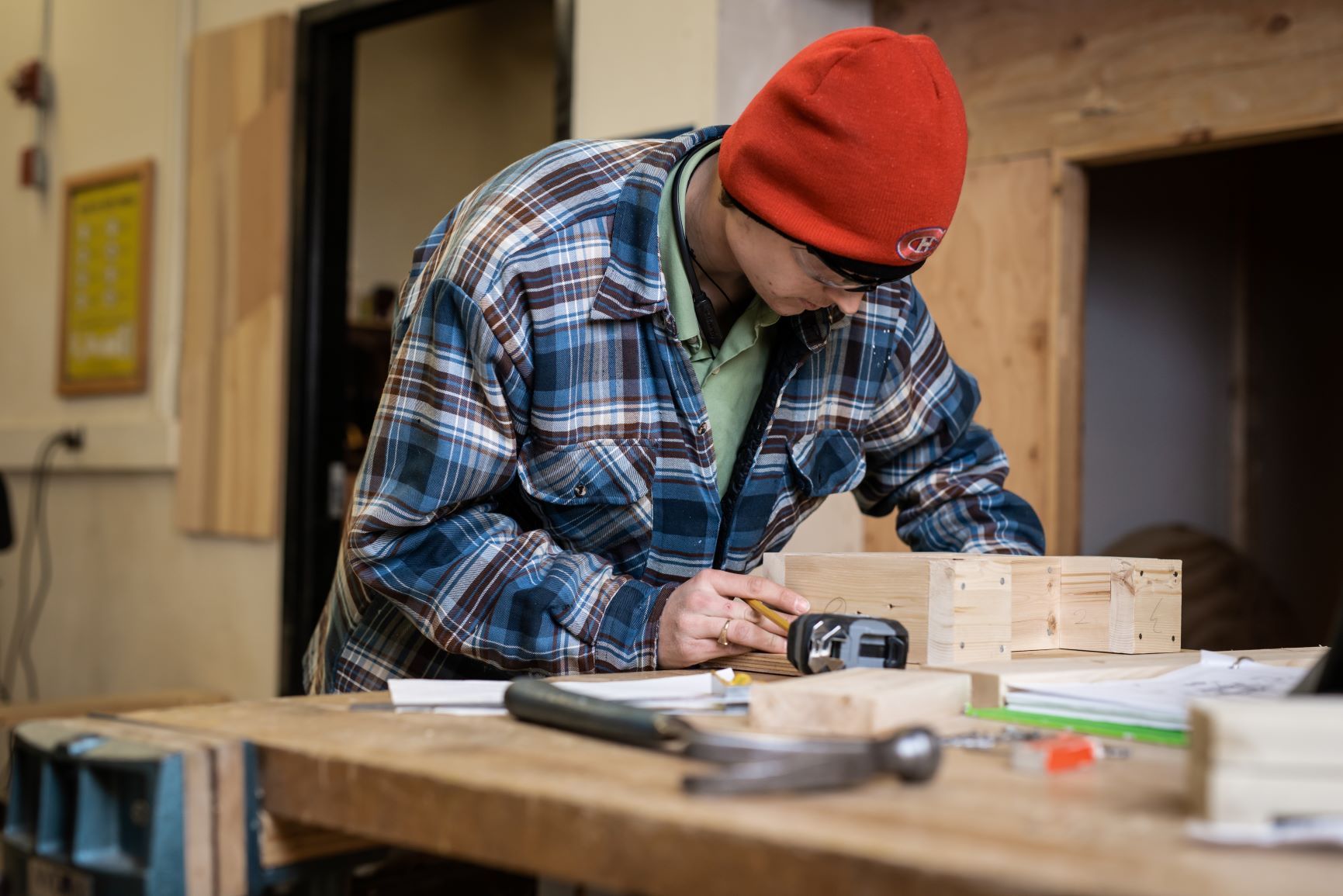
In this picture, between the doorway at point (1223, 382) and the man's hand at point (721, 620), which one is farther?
the doorway at point (1223, 382)

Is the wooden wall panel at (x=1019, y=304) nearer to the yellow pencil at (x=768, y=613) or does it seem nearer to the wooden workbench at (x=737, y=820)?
the yellow pencil at (x=768, y=613)

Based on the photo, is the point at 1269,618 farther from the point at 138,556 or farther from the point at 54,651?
the point at 54,651

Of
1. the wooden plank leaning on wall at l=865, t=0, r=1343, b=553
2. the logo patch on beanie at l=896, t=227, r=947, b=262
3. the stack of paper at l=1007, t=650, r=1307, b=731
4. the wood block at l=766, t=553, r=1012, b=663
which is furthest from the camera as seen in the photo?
the wooden plank leaning on wall at l=865, t=0, r=1343, b=553

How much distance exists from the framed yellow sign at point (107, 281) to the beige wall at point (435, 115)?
1.13 m

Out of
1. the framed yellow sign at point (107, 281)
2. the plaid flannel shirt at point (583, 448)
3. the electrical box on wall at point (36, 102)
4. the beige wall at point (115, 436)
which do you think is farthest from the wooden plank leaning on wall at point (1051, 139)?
the electrical box on wall at point (36, 102)

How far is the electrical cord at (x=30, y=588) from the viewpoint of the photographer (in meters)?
4.69

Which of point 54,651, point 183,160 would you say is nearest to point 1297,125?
point 183,160

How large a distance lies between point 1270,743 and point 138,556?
170 inches

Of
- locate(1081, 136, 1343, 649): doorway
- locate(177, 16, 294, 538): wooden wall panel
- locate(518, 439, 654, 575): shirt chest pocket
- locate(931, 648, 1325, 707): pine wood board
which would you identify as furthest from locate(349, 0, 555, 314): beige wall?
locate(931, 648, 1325, 707): pine wood board

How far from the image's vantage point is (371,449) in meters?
1.39

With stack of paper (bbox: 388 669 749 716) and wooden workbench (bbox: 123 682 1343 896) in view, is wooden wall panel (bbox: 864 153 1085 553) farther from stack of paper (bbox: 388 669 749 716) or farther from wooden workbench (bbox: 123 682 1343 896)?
wooden workbench (bbox: 123 682 1343 896)

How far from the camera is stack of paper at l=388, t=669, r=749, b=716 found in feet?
3.29

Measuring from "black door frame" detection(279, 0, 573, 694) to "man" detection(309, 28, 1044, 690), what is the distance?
228cm

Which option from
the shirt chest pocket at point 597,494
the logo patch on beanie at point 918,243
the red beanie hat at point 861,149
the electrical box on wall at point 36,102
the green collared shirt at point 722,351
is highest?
the electrical box on wall at point 36,102
